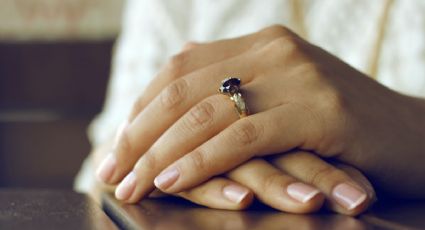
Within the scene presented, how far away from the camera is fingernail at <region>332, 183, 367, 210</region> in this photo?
0.49 metres

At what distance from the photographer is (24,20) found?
93.4 inches

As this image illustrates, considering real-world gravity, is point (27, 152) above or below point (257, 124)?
above

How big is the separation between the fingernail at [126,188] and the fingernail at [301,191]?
122 millimetres

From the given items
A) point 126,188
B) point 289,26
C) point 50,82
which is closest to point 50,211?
point 126,188

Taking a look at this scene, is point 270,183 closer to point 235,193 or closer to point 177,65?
point 235,193

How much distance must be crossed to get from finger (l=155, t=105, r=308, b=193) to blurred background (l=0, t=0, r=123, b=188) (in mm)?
1861

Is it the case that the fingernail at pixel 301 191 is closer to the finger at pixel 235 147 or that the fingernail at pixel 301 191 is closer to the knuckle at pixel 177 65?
the finger at pixel 235 147

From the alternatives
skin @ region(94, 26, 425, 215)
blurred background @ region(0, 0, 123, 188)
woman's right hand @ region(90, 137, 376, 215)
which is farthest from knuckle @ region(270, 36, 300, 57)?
blurred background @ region(0, 0, 123, 188)

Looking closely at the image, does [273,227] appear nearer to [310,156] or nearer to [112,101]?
[310,156]

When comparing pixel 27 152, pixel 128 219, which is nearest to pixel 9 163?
pixel 27 152

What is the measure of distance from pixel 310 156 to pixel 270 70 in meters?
0.09

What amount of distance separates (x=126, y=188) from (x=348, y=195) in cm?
17

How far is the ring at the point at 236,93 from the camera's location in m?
0.58

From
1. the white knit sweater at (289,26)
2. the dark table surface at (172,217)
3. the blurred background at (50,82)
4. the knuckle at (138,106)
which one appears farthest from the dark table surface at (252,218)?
the blurred background at (50,82)
